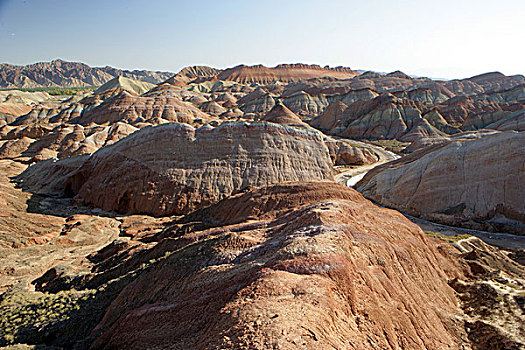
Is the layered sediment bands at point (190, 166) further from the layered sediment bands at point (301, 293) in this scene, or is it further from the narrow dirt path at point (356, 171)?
the narrow dirt path at point (356, 171)

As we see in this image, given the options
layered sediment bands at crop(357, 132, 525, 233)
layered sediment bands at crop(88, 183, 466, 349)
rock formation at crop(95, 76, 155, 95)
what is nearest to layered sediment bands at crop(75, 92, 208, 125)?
layered sediment bands at crop(357, 132, 525, 233)

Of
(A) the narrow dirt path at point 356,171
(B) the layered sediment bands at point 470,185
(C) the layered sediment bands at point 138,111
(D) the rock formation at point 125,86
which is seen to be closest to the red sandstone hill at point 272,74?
(D) the rock formation at point 125,86

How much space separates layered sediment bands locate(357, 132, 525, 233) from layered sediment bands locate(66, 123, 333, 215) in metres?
7.06

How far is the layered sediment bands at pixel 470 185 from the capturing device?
1962 cm

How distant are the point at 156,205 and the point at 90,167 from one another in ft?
24.3

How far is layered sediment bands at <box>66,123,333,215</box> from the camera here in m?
19.5

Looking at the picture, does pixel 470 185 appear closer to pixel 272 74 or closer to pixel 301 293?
pixel 301 293

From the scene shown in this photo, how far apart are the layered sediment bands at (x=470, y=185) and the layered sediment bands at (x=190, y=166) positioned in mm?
7064

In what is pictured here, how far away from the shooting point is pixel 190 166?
20062mm

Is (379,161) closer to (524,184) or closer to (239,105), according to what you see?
(524,184)

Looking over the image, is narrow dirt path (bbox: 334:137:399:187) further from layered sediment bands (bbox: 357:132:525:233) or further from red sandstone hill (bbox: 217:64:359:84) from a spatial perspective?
red sandstone hill (bbox: 217:64:359:84)

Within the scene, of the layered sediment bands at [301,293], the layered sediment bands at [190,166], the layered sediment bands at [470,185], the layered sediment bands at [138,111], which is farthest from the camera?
the layered sediment bands at [138,111]

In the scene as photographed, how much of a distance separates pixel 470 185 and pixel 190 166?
19.3 meters

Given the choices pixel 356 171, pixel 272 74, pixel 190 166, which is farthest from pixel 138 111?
pixel 272 74
